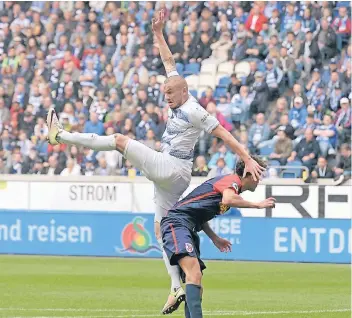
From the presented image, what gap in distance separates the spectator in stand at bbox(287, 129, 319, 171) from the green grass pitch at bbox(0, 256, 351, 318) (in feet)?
10.6

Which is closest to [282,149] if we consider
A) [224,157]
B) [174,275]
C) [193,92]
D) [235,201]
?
[224,157]

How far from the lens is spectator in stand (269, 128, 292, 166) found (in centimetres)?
2394

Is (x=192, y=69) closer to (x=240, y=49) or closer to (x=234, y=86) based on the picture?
(x=240, y=49)

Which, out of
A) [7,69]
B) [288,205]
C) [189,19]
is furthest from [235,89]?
[7,69]

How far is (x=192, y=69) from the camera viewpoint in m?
27.4

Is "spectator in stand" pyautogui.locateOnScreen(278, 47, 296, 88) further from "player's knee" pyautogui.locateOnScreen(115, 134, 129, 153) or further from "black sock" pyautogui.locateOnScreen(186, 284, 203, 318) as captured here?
"black sock" pyautogui.locateOnScreen(186, 284, 203, 318)

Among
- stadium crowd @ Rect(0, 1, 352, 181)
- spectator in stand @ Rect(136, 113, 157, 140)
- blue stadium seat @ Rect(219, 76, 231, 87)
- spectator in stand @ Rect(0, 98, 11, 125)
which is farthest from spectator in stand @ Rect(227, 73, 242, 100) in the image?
spectator in stand @ Rect(0, 98, 11, 125)

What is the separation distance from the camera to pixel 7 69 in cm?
2914

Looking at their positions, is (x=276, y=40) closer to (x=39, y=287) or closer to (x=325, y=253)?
(x=325, y=253)

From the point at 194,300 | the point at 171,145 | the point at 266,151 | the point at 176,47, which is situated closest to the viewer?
the point at 194,300

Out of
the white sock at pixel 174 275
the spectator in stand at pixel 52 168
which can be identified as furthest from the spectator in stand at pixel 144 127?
the white sock at pixel 174 275

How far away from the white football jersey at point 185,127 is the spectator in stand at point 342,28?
14633mm

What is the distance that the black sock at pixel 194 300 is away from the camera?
9961mm

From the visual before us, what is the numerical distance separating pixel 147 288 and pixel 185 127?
553cm
